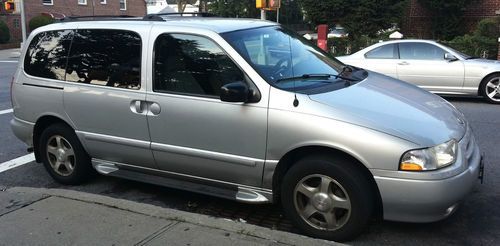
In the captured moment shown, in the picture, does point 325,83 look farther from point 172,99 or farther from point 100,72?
point 100,72

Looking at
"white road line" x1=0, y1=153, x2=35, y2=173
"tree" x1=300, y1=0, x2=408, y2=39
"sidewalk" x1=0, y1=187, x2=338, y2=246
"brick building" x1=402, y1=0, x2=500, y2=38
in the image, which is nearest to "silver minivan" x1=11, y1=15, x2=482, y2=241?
"sidewalk" x1=0, y1=187, x2=338, y2=246

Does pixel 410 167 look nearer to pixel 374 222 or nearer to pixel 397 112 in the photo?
pixel 397 112

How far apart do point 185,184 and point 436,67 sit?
7516mm

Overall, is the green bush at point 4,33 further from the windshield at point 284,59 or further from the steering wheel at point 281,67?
the steering wheel at point 281,67

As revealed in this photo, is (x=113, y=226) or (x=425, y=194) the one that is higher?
(x=425, y=194)

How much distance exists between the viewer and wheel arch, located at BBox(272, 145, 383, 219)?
3785 millimetres

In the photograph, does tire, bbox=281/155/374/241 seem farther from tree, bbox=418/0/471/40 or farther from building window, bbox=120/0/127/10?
building window, bbox=120/0/127/10

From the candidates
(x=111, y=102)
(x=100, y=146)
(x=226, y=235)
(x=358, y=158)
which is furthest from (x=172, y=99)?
(x=358, y=158)

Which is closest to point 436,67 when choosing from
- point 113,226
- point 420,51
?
point 420,51

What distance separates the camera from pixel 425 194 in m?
3.59

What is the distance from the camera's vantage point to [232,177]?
4.31 metres

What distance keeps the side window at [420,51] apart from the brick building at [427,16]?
35.9 feet

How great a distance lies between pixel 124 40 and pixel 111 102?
0.59 m

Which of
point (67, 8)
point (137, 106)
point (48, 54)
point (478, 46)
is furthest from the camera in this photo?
point (67, 8)
